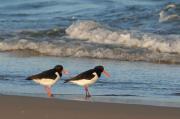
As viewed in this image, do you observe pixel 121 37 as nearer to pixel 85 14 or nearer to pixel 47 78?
pixel 85 14

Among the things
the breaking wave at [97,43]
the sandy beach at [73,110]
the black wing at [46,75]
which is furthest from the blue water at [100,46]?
the sandy beach at [73,110]

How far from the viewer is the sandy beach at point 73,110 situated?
7152 millimetres

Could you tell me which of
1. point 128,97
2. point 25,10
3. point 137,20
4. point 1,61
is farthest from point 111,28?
point 128,97

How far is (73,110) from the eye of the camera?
748cm

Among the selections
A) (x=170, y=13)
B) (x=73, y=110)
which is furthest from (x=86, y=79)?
(x=170, y=13)

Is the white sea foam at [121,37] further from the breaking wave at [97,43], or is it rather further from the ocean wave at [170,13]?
the ocean wave at [170,13]

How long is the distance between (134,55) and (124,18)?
13.8ft

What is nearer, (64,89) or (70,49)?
(64,89)

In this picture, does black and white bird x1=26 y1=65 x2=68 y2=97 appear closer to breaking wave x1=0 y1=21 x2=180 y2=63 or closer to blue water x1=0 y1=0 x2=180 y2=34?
breaking wave x1=0 y1=21 x2=180 y2=63

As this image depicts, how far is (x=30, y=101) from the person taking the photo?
800cm

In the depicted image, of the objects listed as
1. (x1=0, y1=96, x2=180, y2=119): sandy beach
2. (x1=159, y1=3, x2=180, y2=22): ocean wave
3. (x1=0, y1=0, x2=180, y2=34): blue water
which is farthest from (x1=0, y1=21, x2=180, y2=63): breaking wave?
(x1=0, y1=96, x2=180, y2=119): sandy beach

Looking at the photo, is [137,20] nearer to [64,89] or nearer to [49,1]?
[49,1]

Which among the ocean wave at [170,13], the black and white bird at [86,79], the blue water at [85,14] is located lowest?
the blue water at [85,14]

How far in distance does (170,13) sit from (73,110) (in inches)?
390
